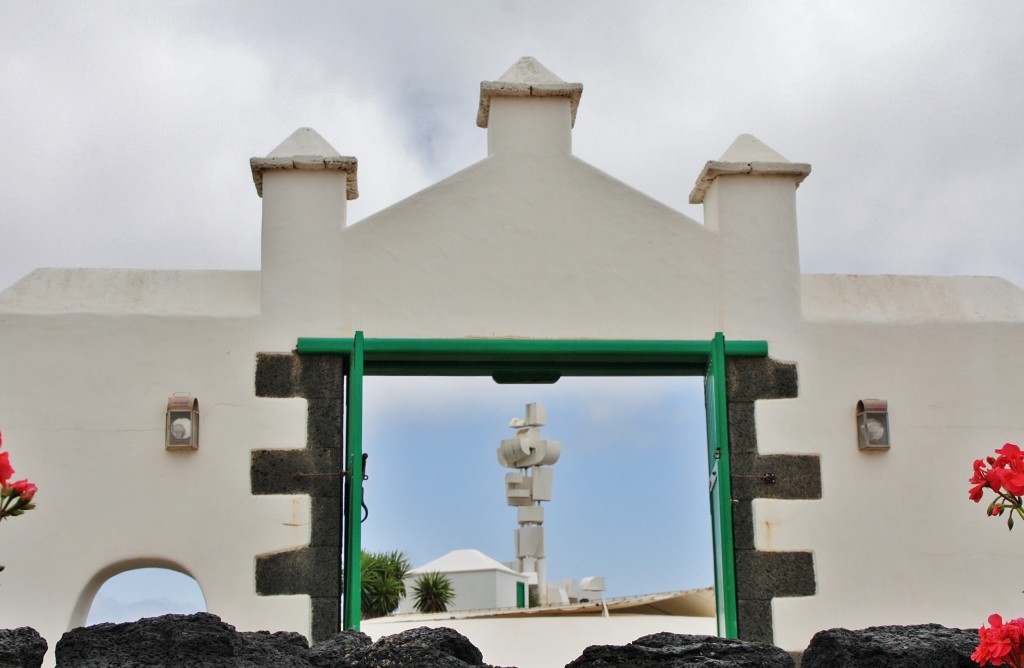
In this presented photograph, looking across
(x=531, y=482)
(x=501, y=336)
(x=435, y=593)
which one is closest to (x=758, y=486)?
(x=501, y=336)

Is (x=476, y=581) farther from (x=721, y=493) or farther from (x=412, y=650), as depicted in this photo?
(x=412, y=650)

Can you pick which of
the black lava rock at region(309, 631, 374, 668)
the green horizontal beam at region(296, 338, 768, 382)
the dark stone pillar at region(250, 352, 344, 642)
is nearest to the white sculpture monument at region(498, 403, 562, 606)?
the green horizontal beam at region(296, 338, 768, 382)

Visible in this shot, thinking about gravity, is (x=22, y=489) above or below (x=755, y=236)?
below

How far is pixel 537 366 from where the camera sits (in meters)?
7.07

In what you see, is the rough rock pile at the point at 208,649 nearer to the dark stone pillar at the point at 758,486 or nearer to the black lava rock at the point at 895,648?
the black lava rock at the point at 895,648

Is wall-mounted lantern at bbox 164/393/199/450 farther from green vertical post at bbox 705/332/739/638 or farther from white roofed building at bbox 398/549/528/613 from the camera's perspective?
white roofed building at bbox 398/549/528/613

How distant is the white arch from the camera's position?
6.52 metres

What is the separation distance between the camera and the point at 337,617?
6.52 meters

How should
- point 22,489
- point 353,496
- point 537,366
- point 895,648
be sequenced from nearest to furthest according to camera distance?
point 22,489 < point 895,648 < point 353,496 < point 537,366

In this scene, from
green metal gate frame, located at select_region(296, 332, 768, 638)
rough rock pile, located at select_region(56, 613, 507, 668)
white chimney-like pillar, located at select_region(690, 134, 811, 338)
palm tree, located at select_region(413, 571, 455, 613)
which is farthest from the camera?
palm tree, located at select_region(413, 571, 455, 613)

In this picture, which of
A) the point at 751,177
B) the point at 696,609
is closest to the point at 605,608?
the point at 696,609

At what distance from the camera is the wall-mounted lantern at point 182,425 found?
661cm

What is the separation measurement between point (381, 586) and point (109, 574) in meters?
10.9

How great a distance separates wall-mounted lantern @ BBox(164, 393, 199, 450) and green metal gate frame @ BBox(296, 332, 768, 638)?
606mm
